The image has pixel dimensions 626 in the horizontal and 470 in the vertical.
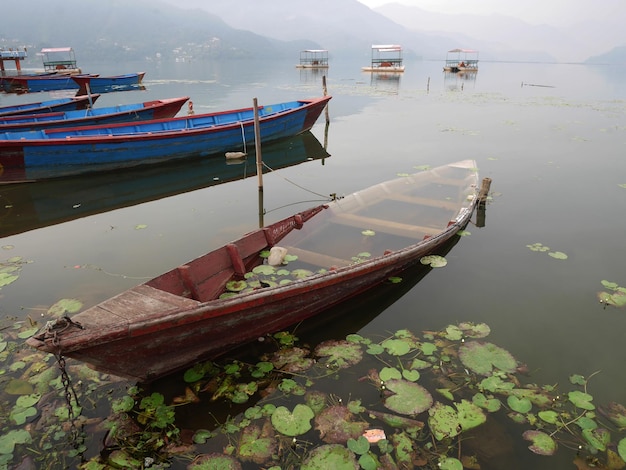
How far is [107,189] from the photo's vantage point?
12.5 meters

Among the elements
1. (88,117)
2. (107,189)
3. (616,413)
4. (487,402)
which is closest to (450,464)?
(487,402)

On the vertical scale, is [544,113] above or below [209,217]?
above

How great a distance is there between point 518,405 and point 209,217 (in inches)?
324

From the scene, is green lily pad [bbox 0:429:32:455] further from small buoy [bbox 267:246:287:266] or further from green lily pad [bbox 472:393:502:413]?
green lily pad [bbox 472:393:502:413]

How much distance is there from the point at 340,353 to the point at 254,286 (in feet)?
5.95

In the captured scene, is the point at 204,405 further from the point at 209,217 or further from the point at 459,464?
the point at 209,217

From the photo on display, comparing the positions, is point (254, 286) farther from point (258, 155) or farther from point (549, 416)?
point (258, 155)

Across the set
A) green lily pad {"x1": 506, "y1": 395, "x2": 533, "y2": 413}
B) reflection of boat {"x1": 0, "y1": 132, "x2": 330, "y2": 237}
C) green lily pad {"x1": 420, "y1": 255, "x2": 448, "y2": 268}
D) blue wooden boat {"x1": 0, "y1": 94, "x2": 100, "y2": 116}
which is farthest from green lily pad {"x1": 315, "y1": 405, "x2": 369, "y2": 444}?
blue wooden boat {"x1": 0, "y1": 94, "x2": 100, "y2": 116}

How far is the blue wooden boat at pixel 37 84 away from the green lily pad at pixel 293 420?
1676 inches

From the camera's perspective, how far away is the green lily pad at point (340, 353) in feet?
16.8

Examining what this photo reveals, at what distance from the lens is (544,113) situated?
1025 inches

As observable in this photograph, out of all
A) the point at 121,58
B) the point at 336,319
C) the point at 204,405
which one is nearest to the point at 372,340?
the point at 336,319

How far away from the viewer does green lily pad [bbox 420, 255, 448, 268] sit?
25.0 feet

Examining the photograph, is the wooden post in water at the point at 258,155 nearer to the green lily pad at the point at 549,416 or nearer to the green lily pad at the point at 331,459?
the green lily pad at the point at 331,459
